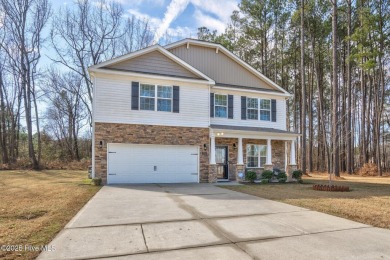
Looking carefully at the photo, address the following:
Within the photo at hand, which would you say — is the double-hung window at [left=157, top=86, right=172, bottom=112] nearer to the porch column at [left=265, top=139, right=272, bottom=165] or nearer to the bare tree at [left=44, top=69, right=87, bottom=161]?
the porch column at [left=265, top=139, right=272, bottom=165]

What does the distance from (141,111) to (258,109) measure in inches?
283

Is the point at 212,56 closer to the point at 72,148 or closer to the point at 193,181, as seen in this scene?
the point at 193,181

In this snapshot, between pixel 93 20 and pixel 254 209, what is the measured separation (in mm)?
24729

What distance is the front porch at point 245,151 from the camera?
1431 centimetres

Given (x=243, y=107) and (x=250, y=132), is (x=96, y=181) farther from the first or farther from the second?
(x=243, y=107)

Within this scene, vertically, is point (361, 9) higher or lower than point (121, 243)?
higher

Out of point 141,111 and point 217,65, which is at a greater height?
point 217,65

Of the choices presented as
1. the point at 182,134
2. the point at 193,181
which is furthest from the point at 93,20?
the point at 193,181

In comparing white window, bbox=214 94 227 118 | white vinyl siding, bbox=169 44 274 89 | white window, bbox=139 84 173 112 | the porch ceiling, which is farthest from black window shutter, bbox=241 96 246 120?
white window, bbox=139 84 173 112

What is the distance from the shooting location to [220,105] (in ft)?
51.2

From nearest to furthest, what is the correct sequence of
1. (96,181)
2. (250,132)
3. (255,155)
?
(96,181) → (250,132) → (255,155)

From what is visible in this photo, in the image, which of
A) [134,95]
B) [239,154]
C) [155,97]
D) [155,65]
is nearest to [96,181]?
[134,95]

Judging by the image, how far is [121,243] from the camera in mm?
4324

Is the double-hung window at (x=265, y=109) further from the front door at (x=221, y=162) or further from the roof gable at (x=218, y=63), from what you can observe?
the front door at (x=221, y=162)
